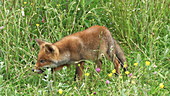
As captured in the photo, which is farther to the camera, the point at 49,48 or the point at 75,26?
the point at 75,26

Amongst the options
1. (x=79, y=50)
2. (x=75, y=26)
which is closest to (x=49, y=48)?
(x=79, y=50)

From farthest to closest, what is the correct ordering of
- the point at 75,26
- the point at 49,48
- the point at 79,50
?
the point at 75,26, the point at 79,50, the point at 49,48

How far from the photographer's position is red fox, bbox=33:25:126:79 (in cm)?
541

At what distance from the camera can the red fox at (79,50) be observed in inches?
213

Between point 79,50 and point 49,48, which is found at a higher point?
point 49,48

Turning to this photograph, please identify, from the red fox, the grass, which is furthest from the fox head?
the grass

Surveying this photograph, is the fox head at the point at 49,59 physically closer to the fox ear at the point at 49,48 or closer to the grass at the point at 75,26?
the fox ear at the point at 49,48

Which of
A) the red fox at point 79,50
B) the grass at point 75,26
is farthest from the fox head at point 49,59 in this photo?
the grass at point 75,26

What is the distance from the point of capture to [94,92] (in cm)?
488

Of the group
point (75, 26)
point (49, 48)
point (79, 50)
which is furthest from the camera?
point (75, 26)

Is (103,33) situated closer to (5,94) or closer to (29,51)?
(29,51)

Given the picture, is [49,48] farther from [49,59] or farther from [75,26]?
[75,26]

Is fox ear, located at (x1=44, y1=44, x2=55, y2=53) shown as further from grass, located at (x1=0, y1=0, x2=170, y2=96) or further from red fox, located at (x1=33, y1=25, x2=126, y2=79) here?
grass, located at (x1=0, y1=0, x2=170, y2=96)

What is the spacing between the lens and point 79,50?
218 inches
